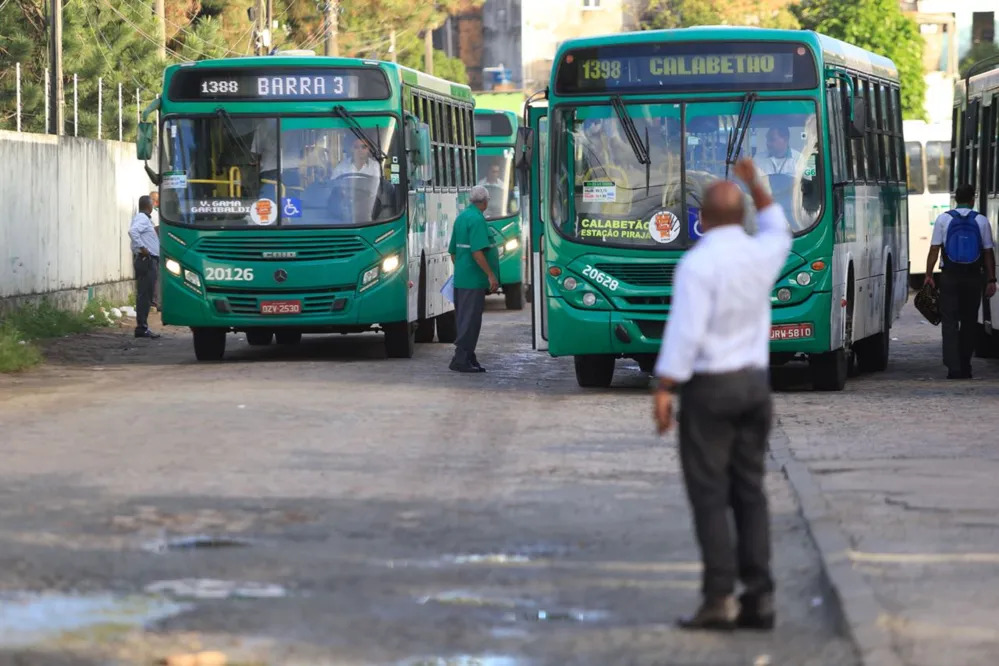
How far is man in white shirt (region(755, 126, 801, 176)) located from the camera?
1773cm

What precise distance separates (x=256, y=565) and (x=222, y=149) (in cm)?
1309

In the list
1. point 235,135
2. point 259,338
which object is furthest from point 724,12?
point 235,135

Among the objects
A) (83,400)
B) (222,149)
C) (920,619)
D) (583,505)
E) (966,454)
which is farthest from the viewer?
(222,149)

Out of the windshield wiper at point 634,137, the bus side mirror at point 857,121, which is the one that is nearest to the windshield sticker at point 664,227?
the windshield wiper at point 634,137

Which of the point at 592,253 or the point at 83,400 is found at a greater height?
the point at 592,253

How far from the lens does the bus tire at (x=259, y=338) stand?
82.0 feet

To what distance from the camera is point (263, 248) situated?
2164 cm

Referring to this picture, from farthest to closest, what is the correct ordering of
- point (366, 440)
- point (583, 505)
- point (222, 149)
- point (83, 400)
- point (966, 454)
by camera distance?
point (222, 149) → point (83, 400) → point (366, 440) → point (966, 454) → point (583, 505)

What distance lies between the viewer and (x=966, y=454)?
13133 millimetres

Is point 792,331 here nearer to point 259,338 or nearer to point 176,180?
point 176,180

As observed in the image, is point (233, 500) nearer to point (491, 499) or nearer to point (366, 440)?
point (491, 499)

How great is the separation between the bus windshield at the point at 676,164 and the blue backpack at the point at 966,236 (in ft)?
8.07

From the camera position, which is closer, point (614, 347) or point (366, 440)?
point (366, 440)

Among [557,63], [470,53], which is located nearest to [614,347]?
[557,63]
